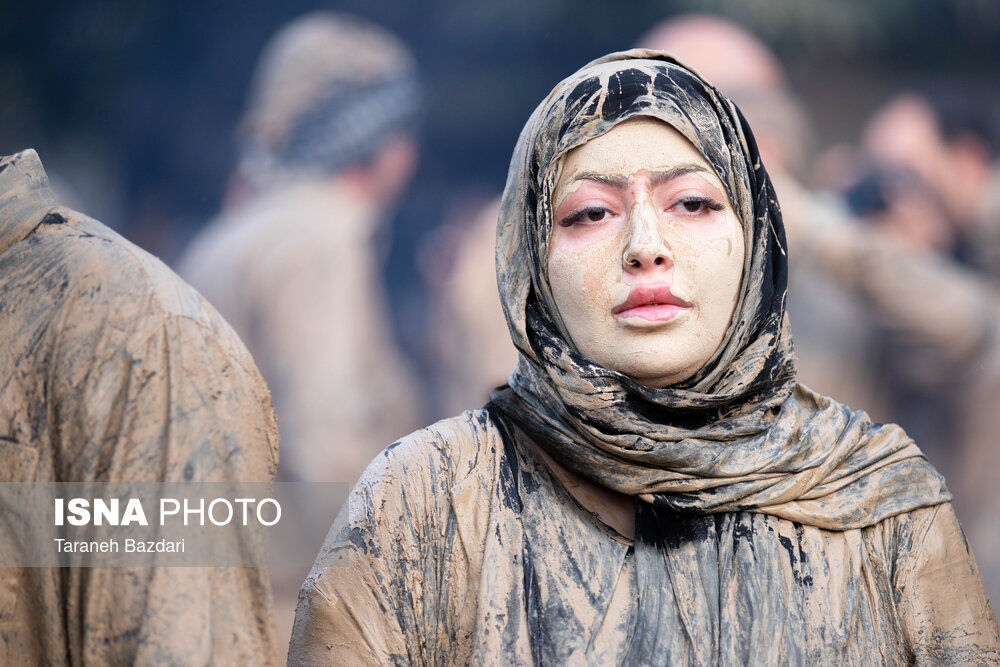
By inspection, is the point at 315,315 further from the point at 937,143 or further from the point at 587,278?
the point at 587,278

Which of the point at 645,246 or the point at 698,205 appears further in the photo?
the point at 698,205

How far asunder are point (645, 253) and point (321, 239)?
4334 millimetres

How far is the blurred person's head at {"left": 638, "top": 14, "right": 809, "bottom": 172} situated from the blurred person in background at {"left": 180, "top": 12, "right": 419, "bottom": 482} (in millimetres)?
1446

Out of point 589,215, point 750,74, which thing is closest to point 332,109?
point 750,74

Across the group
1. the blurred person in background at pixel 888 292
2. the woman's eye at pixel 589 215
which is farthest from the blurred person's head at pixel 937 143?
the woman's eye at pixel 589 215

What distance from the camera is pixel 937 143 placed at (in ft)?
23.8

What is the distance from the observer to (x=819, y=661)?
2.78 m

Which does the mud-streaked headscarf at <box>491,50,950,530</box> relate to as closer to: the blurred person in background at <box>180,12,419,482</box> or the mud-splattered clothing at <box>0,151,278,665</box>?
the mud-splattered clothing at <box>0,151,278,665</box>

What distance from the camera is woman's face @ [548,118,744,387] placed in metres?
2.92

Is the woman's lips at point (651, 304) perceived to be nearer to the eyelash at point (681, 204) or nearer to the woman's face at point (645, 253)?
the woman's face at point (645, 253)

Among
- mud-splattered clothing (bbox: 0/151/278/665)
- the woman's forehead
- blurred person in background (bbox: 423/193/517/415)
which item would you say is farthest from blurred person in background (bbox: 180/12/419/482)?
mud-splattered clothing (bbox: 0/151/278/665)

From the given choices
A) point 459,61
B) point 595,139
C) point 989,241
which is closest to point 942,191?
point 989,241

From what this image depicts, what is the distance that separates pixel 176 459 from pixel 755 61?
568 cm

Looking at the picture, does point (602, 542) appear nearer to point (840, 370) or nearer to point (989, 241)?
point (840, 370)
